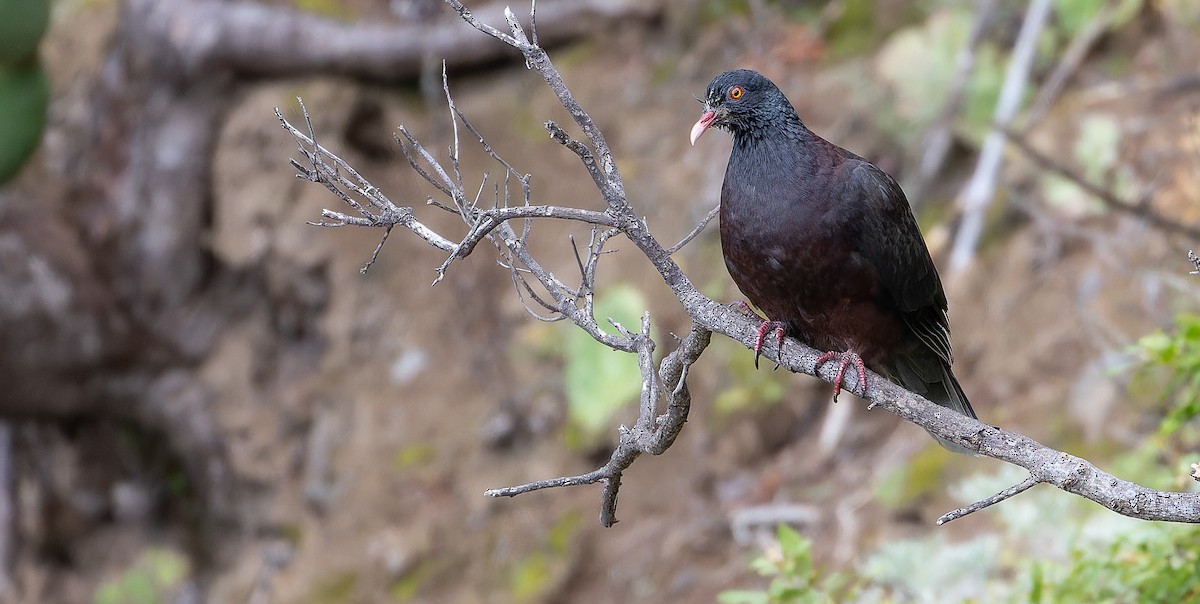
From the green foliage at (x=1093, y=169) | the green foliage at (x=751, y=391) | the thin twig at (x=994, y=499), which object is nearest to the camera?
the thin twig at (x=994, y=499)

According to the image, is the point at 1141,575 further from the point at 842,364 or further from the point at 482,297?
the point at 482,297

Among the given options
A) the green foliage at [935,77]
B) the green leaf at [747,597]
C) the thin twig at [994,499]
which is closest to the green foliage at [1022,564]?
the green leaf at [747,597]

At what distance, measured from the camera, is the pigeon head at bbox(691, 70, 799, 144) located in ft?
11.2

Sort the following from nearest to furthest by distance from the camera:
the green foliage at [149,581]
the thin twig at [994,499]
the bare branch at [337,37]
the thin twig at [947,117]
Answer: the thin twig at [994,499]
the thin twig at [947,117]
the green foliage at [149,581]
the bare branch at [337,37]

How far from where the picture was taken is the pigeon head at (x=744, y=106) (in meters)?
3.43

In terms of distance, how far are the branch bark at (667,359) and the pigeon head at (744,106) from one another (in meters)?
0.69

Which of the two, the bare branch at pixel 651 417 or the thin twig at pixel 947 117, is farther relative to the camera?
the thin twig at pixel 947 117

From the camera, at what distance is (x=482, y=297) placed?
670 centimetres

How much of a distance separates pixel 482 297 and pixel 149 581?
2707 mm

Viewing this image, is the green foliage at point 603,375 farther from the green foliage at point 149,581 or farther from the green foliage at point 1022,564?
the green foliage at point 149,581

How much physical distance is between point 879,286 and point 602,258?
3269 millimetres

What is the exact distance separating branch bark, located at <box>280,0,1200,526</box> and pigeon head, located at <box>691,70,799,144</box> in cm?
69

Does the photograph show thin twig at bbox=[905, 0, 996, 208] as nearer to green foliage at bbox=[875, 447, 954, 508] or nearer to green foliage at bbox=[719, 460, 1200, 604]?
green foliage at bbox=[875, 447, 954, 508]

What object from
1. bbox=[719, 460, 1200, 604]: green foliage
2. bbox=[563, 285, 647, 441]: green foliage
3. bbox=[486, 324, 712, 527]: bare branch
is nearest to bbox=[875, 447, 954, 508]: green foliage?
bbox=[719, 460, 1200, 604]: green foliage
